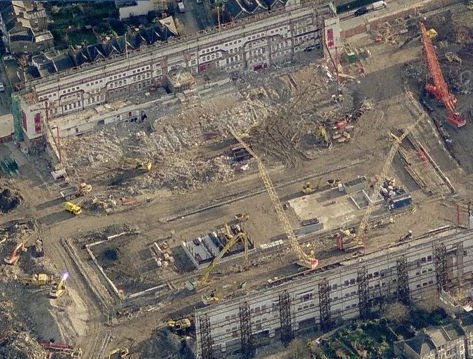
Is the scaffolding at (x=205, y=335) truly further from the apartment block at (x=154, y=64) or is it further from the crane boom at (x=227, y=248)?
the apartment block at (x=154, y=64)

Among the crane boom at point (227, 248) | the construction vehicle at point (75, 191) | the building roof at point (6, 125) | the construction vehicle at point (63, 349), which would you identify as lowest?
the construction vehicle at point (63, 349)

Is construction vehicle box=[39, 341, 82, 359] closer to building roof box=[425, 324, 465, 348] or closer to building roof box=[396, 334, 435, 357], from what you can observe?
building roof box=[396, 334, 435, 357]

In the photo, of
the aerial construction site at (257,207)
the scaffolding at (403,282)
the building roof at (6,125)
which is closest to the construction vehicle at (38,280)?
the aerial construction site at (257,207)

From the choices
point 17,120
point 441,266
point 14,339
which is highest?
point 17,120

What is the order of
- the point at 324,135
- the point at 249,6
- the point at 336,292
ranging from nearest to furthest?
1. the point at 336,292
2. the point at 324,135
3. the point at 249,6

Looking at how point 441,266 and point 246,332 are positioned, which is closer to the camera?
point 246,332

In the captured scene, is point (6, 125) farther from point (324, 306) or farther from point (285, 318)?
point (324, 306)

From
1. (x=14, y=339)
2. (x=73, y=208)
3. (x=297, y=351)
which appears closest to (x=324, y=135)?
(x=73, y=208)

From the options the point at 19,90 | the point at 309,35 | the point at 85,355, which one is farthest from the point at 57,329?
the point at 309,35
